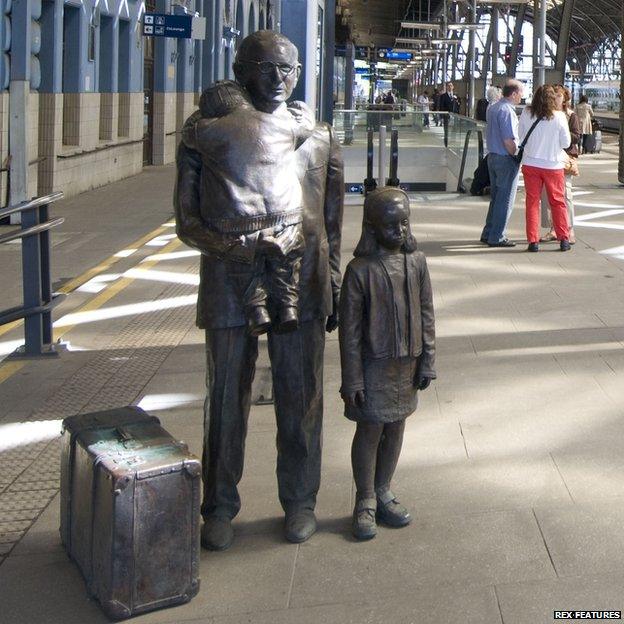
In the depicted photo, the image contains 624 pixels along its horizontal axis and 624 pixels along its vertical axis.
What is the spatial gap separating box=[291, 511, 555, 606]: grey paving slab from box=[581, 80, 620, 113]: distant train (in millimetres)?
47385

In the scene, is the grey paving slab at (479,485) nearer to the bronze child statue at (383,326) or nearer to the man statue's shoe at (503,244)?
the bronze child statue at (383,326)

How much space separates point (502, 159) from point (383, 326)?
8132 mm

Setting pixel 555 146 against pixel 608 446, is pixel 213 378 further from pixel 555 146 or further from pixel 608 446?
pixel 555 146

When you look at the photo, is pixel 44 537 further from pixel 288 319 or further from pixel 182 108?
pixel 182 108

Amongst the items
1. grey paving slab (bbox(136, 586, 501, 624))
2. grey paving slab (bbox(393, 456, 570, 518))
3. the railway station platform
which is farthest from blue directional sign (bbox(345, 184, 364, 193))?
grey paving slab (bbox(136, 586, 501, 624))

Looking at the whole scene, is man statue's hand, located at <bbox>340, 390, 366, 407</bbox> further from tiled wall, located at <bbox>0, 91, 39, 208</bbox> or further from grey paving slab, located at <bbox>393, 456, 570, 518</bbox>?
tiled wall, located at <bbox>0, 91, 39, 208</bbox>

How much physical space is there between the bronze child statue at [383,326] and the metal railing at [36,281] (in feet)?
11.0

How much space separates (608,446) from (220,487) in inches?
82.5

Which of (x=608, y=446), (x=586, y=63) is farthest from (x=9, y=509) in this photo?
(x=586, y=63)

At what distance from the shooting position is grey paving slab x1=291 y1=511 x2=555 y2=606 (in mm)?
3922

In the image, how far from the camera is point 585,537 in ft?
14.0

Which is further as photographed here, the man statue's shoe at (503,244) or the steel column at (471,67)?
the steel column at (471,67)

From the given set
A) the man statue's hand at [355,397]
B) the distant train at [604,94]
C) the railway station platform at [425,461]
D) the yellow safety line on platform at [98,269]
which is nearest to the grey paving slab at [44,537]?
the railway station platform at [425,461]

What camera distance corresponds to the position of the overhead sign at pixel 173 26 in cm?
2203
